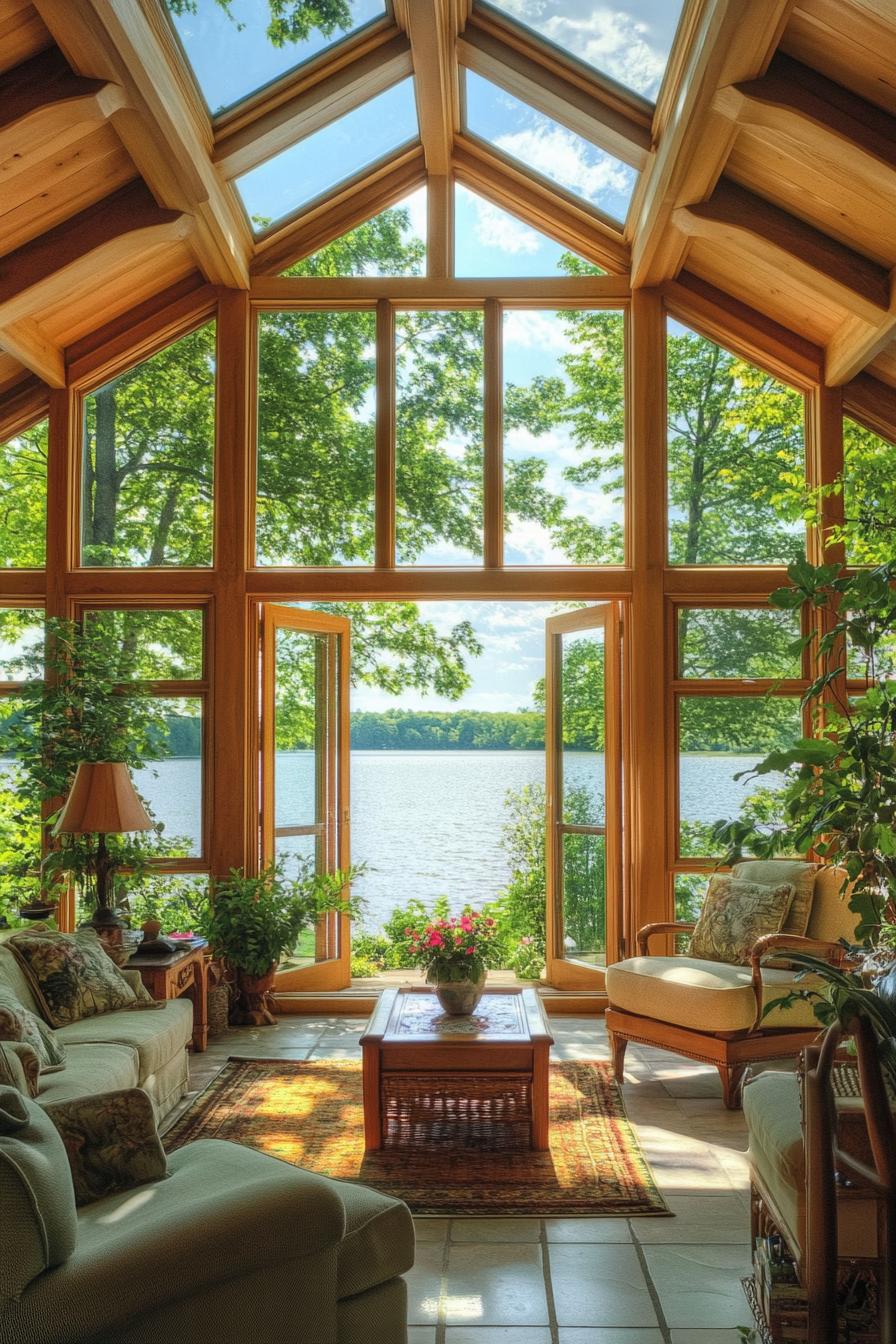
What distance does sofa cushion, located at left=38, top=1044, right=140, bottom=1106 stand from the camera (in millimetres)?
3430

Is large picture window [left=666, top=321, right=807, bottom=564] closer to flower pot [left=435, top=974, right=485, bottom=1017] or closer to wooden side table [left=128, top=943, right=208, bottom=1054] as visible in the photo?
flower pot [left=435, top=974, right=485, bottom=1017]

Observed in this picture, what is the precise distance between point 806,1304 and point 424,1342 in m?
0.96

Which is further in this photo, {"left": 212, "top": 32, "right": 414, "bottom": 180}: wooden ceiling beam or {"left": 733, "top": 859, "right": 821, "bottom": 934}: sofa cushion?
{"left": 212, "top": 32, "right": 414, "bottom": 180}: wooden ceiling beam

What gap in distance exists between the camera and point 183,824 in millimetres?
6285

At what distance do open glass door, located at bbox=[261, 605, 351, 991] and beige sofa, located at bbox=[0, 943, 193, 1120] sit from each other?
172 cm

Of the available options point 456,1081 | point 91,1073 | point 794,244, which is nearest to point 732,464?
point 794,244

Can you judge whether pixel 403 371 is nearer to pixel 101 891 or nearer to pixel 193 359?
pixel 193 359

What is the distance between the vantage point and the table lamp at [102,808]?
4.94 m

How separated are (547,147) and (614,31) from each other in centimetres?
123

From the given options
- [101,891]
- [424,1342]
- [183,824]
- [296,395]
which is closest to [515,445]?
[296,395]

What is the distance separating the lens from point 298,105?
536 cm

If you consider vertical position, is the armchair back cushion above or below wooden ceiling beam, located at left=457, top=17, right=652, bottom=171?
below

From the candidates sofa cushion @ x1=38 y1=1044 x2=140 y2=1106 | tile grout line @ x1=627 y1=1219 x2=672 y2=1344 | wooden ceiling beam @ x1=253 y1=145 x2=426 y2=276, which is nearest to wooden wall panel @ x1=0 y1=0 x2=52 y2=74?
wooden ceiling beam @ x1=253 y1=145 x2=426 y2=276

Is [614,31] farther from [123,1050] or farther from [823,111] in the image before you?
[123,1050]
